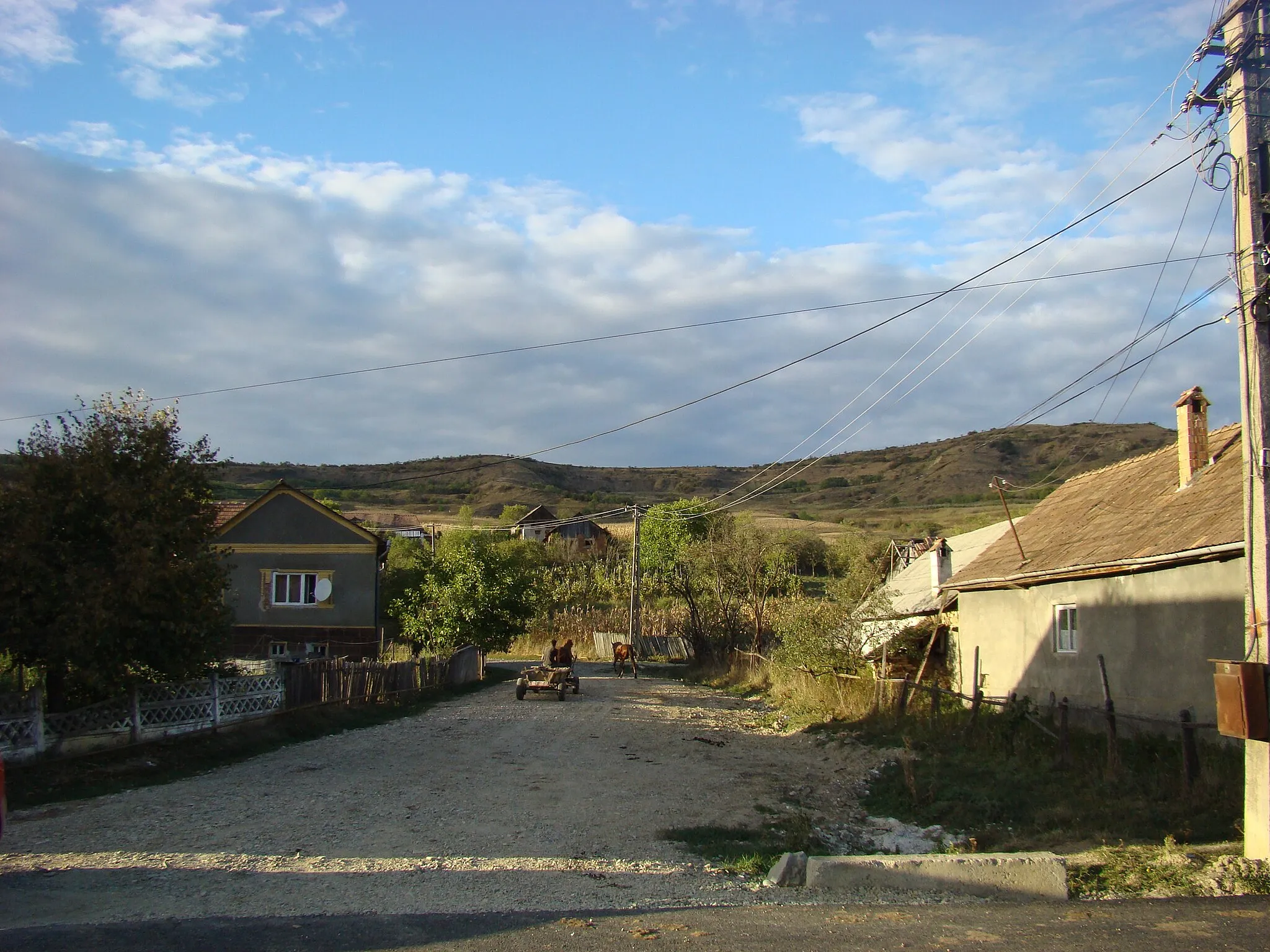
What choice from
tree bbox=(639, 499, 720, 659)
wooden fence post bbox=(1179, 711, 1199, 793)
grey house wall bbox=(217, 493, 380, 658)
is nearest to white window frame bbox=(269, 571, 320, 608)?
grey house wall bbox=(217, 493, 380, 658)

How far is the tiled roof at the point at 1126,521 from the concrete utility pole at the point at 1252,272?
3801mm

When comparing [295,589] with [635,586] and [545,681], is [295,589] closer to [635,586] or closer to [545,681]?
[545,681]

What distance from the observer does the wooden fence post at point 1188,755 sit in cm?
1034

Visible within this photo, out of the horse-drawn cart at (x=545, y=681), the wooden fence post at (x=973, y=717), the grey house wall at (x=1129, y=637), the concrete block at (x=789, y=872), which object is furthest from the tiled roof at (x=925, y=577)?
the concrete block at (x=789, y=872)

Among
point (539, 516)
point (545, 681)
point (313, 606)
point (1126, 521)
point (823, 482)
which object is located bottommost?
point (545, 681)

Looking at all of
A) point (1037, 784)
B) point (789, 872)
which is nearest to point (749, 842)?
point (789, 872)

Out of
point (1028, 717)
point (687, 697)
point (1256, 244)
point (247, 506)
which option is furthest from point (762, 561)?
point (1256, 244)

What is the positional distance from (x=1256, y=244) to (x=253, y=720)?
53.6 ft

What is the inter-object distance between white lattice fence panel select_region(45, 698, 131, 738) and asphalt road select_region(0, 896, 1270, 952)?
744 cm

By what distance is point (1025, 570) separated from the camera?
16875 millimetres

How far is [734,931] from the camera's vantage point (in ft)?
21.0

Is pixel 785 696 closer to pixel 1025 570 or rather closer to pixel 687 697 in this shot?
pixel 687 697

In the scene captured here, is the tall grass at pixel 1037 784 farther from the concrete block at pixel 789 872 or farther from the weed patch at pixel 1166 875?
the concrete block at pixel 789 872

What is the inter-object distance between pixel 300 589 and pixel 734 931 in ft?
102
